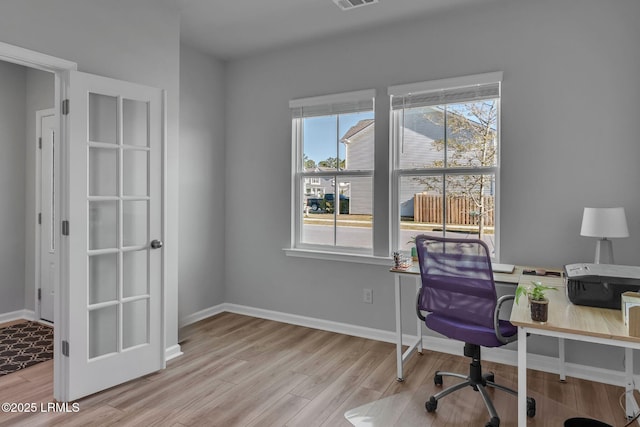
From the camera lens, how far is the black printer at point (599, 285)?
1.91 m

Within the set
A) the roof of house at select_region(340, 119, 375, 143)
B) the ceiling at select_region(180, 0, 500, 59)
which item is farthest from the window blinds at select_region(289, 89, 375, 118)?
the ceiling at select_region(180, 0, 500, 59)

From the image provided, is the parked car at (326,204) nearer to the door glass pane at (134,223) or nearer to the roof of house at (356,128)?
the roof of house at (356,128)

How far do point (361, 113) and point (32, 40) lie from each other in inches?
98.4

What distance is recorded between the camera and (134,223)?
2818 millimetres

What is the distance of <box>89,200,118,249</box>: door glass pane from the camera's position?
2.59 metres

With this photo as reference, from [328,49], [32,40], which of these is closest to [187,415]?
[32,40]

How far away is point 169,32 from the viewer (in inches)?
125

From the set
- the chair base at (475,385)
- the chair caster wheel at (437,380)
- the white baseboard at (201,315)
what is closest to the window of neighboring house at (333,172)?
the white baseboard at (201,315)

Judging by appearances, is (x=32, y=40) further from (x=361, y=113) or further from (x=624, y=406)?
(x=624, y=406)

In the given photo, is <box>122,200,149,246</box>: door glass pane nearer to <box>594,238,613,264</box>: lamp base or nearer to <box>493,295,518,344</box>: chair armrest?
<box>493,295,518,344</box>: chair armrest

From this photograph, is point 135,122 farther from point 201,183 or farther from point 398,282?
point 398,282

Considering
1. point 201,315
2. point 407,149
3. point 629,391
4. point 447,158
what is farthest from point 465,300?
point 201,315

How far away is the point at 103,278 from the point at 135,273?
22cm

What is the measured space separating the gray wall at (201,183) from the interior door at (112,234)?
106 cm
